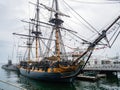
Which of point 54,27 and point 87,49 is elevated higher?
point 54,27

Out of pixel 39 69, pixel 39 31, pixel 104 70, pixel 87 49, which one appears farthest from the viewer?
pixel 39 31

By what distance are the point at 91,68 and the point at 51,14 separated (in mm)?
18352

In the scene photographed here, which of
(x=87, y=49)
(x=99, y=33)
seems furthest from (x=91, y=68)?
(x=99, y=33)

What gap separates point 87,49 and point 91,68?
20.3 m

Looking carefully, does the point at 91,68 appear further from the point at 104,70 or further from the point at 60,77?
the point at 60,77

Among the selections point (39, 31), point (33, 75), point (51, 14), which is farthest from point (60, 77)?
point (39, 31)

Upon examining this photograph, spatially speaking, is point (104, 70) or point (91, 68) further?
point (91, 68)

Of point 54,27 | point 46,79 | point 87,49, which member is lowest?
point 46,79

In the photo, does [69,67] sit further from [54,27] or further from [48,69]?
[54,27]

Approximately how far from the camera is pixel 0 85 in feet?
43.9

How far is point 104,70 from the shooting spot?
161ft

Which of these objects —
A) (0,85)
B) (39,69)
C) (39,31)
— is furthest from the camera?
(39,31)

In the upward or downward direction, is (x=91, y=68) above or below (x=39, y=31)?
below

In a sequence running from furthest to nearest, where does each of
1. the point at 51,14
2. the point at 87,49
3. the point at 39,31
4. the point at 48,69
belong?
the point at 39,31
the point at 51,14
the point at 48,69
the point at 87,49
